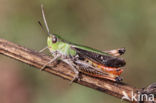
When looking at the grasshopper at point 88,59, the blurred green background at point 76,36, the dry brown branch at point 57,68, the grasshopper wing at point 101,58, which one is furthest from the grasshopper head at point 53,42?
the blurred green background at point 76,36

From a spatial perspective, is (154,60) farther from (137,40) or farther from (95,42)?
(95,42)

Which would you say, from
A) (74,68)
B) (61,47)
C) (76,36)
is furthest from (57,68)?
(76,36)

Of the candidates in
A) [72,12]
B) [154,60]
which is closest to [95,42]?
[72,12]

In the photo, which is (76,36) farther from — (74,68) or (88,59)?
(74,68)

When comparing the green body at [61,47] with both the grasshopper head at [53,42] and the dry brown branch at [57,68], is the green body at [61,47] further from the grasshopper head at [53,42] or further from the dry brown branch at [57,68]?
the dry brown branch at [57,68]

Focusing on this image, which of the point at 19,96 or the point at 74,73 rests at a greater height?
the point at 19,96

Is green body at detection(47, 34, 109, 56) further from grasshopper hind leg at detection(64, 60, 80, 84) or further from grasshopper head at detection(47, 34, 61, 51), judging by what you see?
grasshopper hind leg at detection(64, 60, 80, 84)
